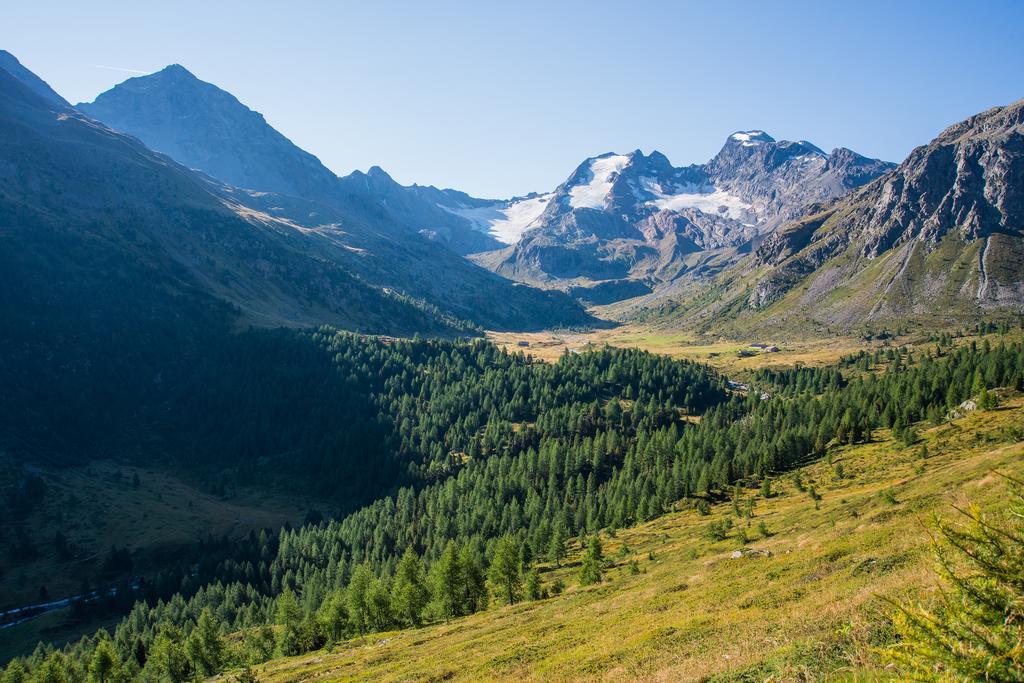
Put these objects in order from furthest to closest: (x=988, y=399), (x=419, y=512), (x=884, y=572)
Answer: (x=419, y=512)
(x=988, y=399)
(x=884, y=572)

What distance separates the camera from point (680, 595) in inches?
1890

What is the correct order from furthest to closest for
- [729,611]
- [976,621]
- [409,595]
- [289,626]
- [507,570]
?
[289,626], [409,595], [507,570], [729,611], [976,621]

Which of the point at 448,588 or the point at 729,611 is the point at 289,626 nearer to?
the point at 448,588

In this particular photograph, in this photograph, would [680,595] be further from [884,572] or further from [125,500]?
[125,500]

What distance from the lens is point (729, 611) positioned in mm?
37562

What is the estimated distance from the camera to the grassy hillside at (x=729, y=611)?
2578 centimetres

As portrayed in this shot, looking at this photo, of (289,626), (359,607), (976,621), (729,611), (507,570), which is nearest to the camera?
(976,621)

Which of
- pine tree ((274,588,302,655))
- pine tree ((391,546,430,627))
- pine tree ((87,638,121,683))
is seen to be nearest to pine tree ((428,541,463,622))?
pine tree ((391,546,430,627))

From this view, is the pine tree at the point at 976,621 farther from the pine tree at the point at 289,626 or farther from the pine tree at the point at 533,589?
the pine tree at the point at 289,626

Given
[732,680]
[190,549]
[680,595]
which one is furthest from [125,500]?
[732,680]

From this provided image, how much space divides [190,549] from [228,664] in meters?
94.5

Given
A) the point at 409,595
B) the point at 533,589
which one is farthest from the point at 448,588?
the point at 533,589

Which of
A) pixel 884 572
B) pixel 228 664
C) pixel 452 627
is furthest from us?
pixel 228 664

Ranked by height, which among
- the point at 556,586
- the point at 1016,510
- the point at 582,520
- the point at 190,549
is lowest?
the point at 190,549
